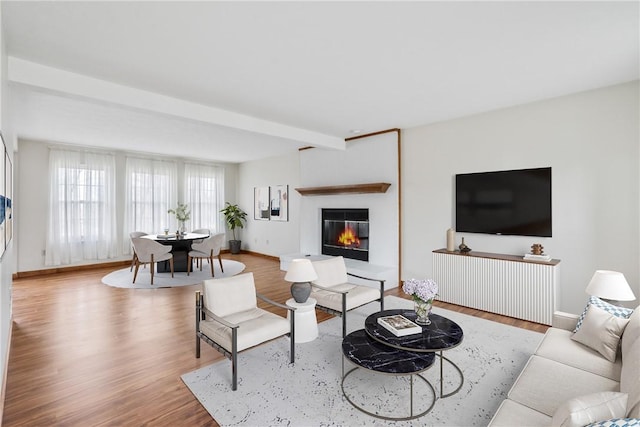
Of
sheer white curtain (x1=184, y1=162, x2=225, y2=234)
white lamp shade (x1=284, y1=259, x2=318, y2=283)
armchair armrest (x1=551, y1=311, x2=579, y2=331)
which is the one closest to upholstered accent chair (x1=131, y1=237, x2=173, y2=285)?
sheer white curtain (x1=184, y1=162, x2=225, y2=234)

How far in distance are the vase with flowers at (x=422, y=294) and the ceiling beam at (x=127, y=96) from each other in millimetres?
3253

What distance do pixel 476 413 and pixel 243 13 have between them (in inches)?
125

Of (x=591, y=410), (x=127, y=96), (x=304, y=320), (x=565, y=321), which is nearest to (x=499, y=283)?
(x=565, y=321)

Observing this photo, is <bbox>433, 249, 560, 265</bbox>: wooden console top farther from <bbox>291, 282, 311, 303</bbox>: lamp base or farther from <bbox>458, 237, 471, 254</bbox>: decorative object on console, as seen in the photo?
<bbox>291, 282, 311, 303</bbox>: lamp base

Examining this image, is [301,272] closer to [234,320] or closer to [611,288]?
[234,320]

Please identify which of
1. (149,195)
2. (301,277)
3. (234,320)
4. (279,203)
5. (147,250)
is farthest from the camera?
(279,203)

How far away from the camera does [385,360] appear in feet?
7.31

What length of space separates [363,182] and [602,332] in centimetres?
419

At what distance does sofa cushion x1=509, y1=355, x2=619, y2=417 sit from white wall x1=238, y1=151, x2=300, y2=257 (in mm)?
6142

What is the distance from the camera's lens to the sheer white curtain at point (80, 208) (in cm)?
663

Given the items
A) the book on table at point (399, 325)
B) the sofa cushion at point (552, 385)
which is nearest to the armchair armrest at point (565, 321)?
the sofa cushion at point (552, 385)

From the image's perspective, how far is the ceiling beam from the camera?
9.66 ft

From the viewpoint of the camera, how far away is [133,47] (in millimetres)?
2668

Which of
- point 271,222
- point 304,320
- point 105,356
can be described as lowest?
point 105,356
